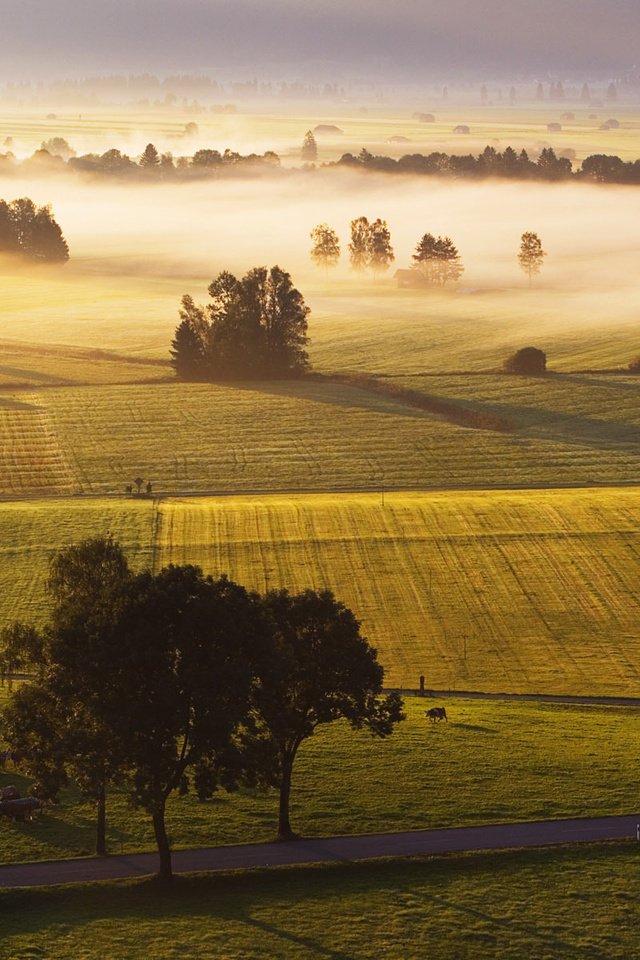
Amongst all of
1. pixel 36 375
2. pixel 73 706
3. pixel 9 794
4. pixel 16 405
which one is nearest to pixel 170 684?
pixel 73 706

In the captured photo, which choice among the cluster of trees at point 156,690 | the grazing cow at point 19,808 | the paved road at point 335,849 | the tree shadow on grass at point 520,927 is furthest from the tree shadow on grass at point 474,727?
the grazing cow at point 19,808

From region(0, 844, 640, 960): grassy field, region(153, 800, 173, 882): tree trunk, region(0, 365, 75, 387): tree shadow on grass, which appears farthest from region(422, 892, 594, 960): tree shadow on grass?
region(0, 365, 75, 387): tree shadow on grass

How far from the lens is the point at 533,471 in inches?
4117

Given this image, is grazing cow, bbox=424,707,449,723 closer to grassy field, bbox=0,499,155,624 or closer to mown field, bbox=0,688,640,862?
mown field, bbox=0,688,640,862

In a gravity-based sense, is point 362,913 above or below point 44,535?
below

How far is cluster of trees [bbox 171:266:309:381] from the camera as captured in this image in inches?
5817

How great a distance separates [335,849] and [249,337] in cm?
10310

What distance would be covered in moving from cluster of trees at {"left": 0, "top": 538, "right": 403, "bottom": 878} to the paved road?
49.6 inches

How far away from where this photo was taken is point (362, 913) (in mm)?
44156

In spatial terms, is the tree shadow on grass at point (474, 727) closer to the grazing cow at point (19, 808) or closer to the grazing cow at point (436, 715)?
the grazing cow at point (436, 715)

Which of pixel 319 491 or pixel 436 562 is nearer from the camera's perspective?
pixel 436 562

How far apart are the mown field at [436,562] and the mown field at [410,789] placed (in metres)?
7.42

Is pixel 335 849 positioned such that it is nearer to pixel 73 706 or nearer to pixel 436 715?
pixel 73 706

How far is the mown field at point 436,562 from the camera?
6956 cm
